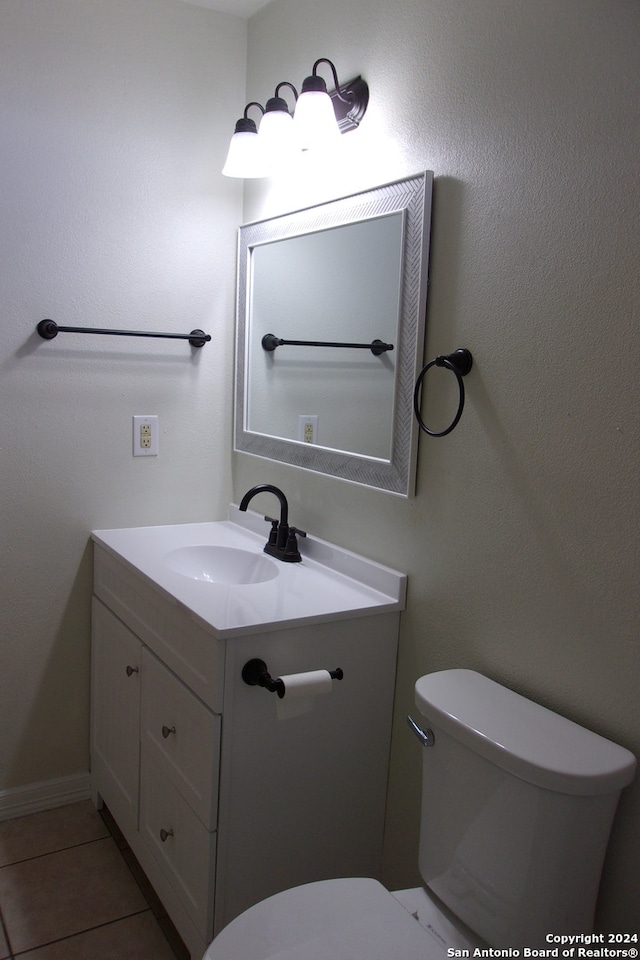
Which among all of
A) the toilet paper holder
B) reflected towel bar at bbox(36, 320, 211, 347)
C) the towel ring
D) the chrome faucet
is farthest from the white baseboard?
the towel ring

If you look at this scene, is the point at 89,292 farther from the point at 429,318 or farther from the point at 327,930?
the point at 327,930

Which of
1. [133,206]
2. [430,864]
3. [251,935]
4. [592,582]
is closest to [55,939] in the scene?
[251,935]

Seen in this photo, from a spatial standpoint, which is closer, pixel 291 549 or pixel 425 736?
pixel 425 736

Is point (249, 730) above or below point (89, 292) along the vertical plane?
below

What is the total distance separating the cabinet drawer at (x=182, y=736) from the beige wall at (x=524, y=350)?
1.53 feet

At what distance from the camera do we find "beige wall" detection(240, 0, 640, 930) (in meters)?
1.15

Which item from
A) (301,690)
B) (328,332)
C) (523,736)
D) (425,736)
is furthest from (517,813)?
(328,332)

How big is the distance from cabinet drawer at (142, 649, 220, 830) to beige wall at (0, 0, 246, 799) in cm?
52

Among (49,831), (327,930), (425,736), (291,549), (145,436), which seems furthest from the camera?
(145,436)

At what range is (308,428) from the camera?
199 centimetres

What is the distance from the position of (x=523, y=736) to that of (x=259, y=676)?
1.75 feet

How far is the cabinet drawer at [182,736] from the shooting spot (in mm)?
1451

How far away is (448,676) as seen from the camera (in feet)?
4.50

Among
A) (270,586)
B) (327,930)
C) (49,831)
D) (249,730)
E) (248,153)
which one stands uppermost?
(248,153)
